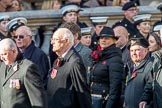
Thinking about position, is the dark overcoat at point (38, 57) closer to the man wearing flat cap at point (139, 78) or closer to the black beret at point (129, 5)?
the man wearing flat cap at point (139, 78)

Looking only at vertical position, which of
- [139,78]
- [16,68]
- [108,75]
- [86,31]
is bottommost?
[108,75]

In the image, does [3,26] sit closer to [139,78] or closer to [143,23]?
[143,23]

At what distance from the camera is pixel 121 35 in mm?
13820

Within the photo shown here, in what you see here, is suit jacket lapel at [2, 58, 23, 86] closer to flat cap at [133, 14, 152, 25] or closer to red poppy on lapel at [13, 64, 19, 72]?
red poppy on lapel at [13, 64, 19, 72]

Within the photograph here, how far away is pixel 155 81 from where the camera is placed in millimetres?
11328

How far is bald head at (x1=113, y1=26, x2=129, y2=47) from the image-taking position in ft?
45.1

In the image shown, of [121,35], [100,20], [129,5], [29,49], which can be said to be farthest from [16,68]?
[129,5]

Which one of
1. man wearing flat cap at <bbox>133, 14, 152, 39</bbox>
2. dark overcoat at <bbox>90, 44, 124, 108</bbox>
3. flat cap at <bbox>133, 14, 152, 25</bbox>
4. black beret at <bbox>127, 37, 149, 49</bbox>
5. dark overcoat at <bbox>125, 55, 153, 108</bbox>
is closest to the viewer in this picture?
dark overcoat at <bbox>125, 55, 153, 108</bbox>

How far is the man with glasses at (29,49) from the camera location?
12.6m

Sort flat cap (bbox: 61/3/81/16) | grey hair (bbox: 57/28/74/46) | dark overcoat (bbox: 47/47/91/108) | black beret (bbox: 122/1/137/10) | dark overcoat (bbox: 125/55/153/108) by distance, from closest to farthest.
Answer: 1. dark overcoat (bbox: 47/47/91/108)
2. grey hair (bbox: 57/28/74/46)
3. dark overcoat (bbox: 125/55/153/108)
4. flat cap (bbox: 61/3/81/16)
5. black beret (bbox: 122/1/137/10)

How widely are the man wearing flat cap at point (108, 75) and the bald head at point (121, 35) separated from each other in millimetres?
961

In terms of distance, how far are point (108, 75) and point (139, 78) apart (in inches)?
34.2

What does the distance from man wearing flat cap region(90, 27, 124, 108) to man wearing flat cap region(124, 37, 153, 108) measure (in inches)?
15.9

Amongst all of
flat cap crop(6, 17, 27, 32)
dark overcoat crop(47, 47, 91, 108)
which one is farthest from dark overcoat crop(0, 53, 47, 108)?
flat cap crop(6, 17, 27, 32)
